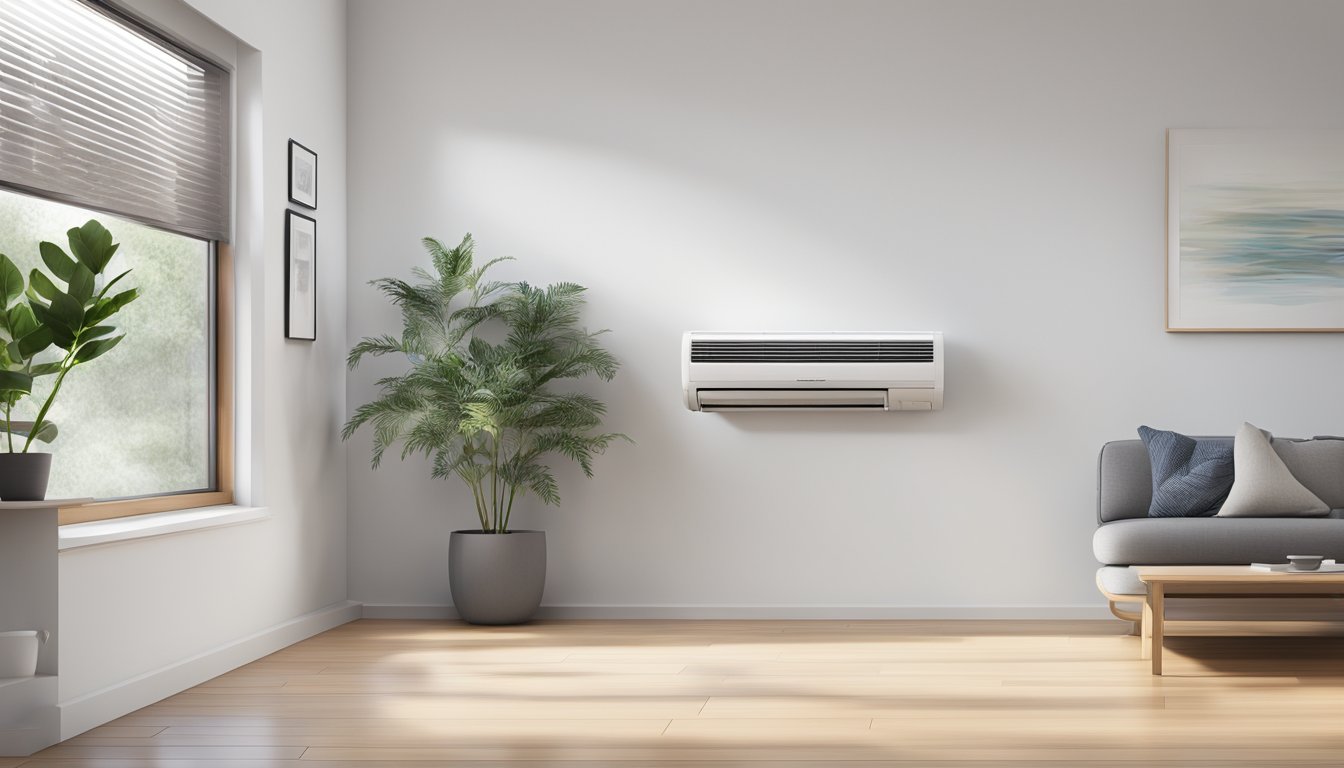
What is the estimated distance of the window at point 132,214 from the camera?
3.45m

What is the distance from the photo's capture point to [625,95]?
5465 mm

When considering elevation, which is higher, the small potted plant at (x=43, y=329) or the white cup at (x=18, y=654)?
the small potted plant at (x=43, y=329)

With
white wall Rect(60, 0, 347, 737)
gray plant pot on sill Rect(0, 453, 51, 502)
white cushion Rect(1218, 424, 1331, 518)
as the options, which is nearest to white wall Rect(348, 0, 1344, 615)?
Answer: white wall Rect(60, 0, 347, 737)

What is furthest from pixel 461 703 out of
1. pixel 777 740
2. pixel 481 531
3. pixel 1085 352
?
pixel 1085 352

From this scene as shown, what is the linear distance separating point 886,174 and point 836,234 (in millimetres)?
344

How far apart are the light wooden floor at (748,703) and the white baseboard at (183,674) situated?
0.06 meters

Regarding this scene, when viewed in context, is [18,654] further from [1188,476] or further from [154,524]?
[1188,476]

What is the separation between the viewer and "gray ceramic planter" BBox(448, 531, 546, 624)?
199 inches

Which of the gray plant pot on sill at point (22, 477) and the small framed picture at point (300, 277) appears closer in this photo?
the gray plant pot on sill at point (22, 477)

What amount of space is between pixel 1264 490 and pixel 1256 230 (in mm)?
1233

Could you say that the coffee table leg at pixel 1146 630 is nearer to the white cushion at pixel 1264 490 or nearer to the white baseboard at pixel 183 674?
the white cushion at pixel 1264 490

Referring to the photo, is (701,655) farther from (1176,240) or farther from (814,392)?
(1176,240)

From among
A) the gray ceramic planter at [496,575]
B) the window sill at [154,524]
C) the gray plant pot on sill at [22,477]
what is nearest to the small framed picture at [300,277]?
the window sill at [154,524]

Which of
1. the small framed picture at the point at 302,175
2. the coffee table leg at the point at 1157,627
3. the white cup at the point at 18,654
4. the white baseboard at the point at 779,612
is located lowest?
the white baseboard at the point at 779,612
